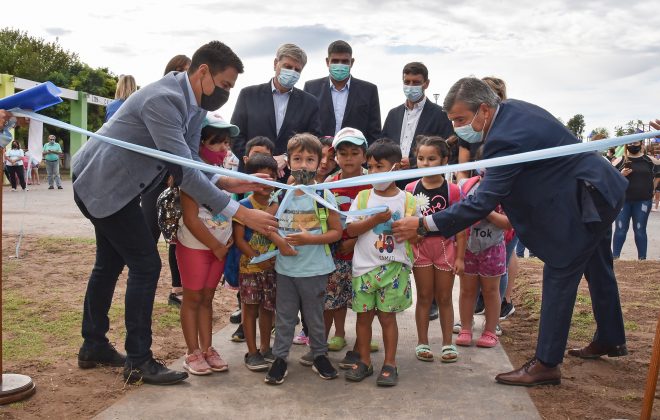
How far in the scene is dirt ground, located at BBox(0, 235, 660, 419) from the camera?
3.51 meters

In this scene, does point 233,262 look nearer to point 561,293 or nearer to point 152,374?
point 152,374

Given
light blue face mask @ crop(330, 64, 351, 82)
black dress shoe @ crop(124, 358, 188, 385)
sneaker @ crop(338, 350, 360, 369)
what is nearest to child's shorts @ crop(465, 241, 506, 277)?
sneaker @ crop(338, 350, 360, 369)

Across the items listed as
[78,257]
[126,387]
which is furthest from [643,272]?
[78,257]

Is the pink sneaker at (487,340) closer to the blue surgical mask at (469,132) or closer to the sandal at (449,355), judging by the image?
the sandal at (449,355)

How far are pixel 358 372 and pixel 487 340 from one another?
4.39ft

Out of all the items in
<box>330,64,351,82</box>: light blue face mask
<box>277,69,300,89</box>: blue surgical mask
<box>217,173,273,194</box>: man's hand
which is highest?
<box>330,64,351,82</box>: light blue face mask

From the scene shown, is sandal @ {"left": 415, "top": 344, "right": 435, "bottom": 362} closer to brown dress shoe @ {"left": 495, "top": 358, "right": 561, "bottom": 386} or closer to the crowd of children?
the crowd of children

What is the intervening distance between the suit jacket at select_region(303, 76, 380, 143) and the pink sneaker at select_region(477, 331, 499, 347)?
2.13m

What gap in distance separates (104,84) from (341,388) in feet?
142

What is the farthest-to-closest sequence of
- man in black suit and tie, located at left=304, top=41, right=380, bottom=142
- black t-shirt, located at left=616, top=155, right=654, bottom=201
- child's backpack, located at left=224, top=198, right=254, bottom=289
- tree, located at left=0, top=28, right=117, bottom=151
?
1. tree, located at left=0, top=28, right=117, bottom=151
2. black t-shirt, located at left=616, top=155, right=654, bottom=201
3. man in black suit and tie, located at left=304, top=41, right=380, bottom=142
4. child's backpack, located at left=224, top=198, right=254, bottom=289

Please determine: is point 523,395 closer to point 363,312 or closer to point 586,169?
point 363,312

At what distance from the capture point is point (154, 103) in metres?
3.54

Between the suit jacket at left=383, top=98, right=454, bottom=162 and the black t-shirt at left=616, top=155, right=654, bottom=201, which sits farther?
the black t-shirt at left=616, top=155, right=654, bottom=201

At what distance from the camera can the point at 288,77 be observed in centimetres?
520
